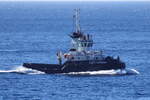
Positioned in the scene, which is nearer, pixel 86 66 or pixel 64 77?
pixel 64 77

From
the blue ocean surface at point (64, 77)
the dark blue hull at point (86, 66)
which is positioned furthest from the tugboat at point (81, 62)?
the blue ocean surface at point (64, 77)

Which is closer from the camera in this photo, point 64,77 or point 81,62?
point 64,77

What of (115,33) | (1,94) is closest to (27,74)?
(1,94)

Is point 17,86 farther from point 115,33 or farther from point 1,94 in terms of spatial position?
point 115,33

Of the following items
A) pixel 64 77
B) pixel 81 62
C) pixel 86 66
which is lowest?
pixel 64 77

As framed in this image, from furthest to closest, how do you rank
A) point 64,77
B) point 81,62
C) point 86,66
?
1. point 81,62
2. point 86,66
3. point 64,77

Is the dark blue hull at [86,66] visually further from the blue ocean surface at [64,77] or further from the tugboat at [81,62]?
the blue ocean surface at [64,77]

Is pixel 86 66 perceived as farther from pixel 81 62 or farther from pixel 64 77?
pixel 64 77

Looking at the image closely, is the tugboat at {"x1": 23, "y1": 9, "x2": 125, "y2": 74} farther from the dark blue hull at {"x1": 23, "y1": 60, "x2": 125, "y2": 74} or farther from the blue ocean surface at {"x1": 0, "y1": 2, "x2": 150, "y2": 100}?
the blue ocean surface at {"x1": 0, "y1": 2, "x2": 150, "y2": 100}

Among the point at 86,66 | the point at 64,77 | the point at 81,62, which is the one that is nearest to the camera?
the point at 64,77

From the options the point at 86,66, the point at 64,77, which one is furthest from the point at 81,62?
the point at 64,77

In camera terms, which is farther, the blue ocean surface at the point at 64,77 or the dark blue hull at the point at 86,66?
the dark blue hull at the point at 86,66

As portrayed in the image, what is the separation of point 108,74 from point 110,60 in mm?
1659

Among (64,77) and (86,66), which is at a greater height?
(86,66)
